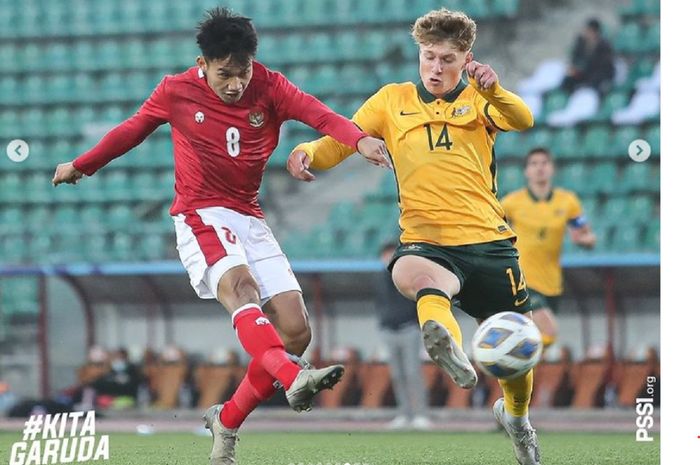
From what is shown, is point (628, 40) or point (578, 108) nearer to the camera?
point (578, 108)

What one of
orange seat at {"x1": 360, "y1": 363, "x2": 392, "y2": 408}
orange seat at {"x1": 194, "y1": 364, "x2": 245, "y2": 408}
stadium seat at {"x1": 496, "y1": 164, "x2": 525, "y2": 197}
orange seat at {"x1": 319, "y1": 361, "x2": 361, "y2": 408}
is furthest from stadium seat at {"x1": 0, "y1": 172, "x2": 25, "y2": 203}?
stadium seat at {"x1": 496, "y1": 164, "x2": 525, "y2": 197}

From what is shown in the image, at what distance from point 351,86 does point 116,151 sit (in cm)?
505

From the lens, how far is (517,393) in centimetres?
481

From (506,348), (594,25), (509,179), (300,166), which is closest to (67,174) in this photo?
(300,166)

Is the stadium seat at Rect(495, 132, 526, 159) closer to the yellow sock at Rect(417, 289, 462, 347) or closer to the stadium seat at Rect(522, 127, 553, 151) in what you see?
the stadium seat at Rect(522, 127, 553, 151)

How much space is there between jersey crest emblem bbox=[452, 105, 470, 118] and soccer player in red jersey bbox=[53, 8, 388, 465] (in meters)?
0.40

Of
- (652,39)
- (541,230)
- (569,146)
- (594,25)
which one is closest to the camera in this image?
(541,230)

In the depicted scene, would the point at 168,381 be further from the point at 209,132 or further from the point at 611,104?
the point at 209,132

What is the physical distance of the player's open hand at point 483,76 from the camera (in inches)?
176

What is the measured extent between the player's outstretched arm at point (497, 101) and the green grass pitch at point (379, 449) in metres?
1.44

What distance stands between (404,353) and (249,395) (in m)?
3.50

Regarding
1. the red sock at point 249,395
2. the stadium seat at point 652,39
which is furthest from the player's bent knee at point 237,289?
the stadium seat at point 652,39

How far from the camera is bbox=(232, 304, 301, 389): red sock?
14.2 ft

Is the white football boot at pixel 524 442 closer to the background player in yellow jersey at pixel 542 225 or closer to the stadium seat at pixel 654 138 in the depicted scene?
the background player in yellow jersey at pixel 542 225
